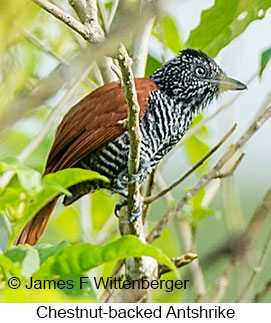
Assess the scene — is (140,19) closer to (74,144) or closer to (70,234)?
(74,144)

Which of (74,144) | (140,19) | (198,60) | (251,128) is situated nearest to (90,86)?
(74,144)

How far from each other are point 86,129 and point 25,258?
1948mm

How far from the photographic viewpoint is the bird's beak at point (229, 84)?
342 cm

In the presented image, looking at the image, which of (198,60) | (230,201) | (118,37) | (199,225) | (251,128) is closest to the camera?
(118,37)

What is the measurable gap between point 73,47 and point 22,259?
122cm

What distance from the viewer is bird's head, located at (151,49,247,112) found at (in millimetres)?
3631

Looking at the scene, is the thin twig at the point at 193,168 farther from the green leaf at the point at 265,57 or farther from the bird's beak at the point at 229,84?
the bird's beak at the point at 229,84

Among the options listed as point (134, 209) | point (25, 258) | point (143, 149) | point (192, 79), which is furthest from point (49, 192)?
point (192, 79)

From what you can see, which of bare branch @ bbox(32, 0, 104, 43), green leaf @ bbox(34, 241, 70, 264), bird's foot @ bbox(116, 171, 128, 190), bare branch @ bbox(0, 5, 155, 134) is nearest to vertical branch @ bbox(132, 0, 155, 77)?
bird's foot @ bbox(116, 171, 128, 190)

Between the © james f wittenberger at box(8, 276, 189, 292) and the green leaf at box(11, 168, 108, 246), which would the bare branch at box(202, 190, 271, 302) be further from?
the green leaf at box(11, 168, 108, 246)

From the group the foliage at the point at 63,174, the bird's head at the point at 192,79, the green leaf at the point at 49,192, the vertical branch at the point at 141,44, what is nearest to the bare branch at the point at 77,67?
the foliage at the point at 63,174

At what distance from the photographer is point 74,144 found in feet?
10.5

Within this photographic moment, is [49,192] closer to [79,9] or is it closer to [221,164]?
[79,9]

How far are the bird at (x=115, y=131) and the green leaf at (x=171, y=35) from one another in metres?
0.19
